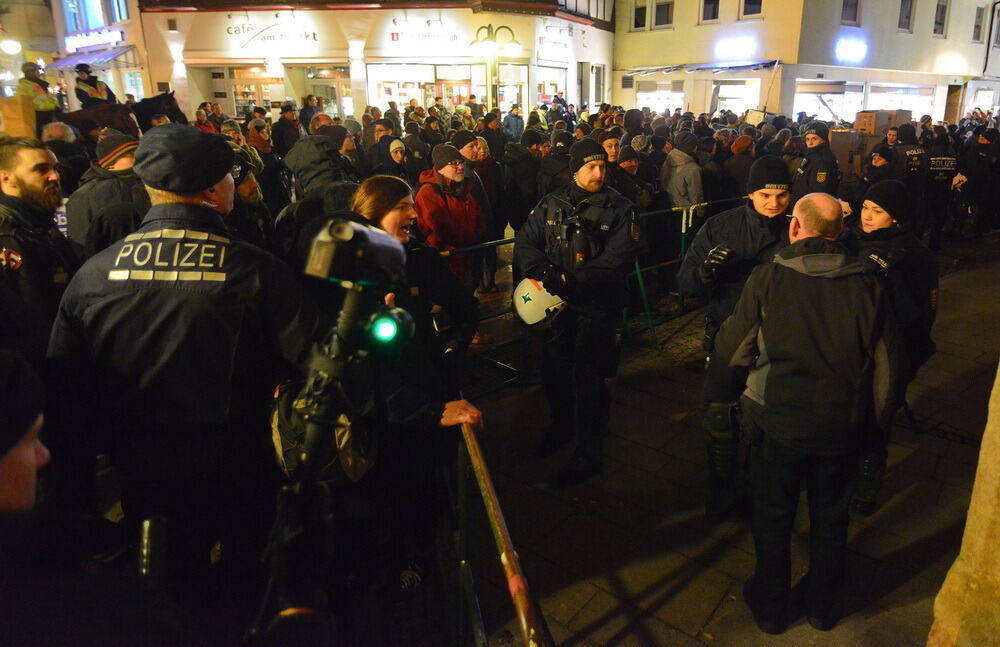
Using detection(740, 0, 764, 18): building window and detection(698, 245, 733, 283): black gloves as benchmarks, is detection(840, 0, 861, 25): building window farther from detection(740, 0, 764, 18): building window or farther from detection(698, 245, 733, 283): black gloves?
detection(698, 245, 733, 283): black gloves

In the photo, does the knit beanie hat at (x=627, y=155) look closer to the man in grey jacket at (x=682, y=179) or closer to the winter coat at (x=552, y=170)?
the man in grey jacket at (x=682, y=179)

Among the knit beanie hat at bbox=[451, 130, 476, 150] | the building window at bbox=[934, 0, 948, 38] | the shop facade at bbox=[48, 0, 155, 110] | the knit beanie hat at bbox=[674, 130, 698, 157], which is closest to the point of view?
the knit beanie hat at bbox=[451, 130, 476, 150]

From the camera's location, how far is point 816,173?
9297mm

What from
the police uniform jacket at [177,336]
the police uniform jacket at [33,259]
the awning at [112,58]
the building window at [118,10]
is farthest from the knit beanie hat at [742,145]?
the building window at [118,10]

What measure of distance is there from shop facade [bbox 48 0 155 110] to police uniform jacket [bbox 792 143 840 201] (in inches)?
904

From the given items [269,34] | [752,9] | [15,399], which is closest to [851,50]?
[752,9]

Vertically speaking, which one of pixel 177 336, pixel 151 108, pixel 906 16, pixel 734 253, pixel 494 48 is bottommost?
pixel 734 253

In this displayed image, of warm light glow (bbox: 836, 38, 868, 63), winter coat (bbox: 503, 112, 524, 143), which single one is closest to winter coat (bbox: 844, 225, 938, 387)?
winter coat (bbox: 503, 112, 524, 143)

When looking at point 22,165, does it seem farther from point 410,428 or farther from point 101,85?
point 101,85

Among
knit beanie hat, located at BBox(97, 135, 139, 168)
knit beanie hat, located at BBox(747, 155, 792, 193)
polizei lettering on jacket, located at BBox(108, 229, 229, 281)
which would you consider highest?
knit beanie hat, located at BBox(97, 135, 139, 168)

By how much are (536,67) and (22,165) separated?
2214 centimetres

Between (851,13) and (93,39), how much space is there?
99.9ft

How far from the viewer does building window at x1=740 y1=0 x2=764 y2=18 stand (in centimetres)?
2636

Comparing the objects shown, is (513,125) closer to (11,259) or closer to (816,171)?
(816,171)
